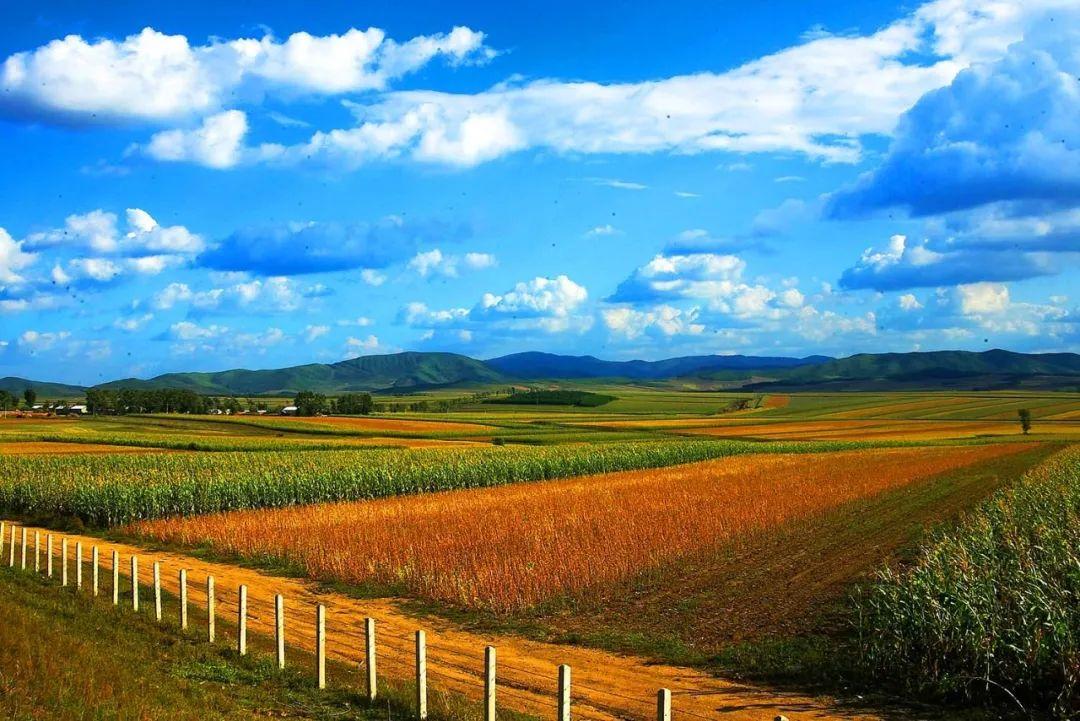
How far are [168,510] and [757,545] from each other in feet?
90.9

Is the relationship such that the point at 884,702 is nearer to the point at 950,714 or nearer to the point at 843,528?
the point at 950,714

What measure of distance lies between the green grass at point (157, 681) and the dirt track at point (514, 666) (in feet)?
3.17

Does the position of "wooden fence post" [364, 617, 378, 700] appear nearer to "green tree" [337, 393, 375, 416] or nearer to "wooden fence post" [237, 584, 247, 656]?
"wooden fence post" [237, 584, 247, 656]

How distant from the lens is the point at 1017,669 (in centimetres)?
1321

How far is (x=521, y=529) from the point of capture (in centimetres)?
3058

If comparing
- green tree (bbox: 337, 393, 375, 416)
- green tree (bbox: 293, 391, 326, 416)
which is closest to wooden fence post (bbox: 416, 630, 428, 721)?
green tree (bbox: 293, 391, 326, 416)

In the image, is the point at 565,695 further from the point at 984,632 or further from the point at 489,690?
the point at 984,632

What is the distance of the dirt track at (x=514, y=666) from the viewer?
43.2 feet

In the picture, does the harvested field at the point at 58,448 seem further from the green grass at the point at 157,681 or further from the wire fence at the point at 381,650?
the green grass at the point at 157,681

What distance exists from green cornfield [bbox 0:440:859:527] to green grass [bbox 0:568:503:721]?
24.2m

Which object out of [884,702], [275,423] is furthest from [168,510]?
[275,423]

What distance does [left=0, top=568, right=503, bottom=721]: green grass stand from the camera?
38.1 ft

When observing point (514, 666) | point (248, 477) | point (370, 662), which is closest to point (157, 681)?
point (370, 662)

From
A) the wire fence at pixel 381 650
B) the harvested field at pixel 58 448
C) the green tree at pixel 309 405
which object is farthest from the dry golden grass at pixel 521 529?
the green tree at pixel 309 405
